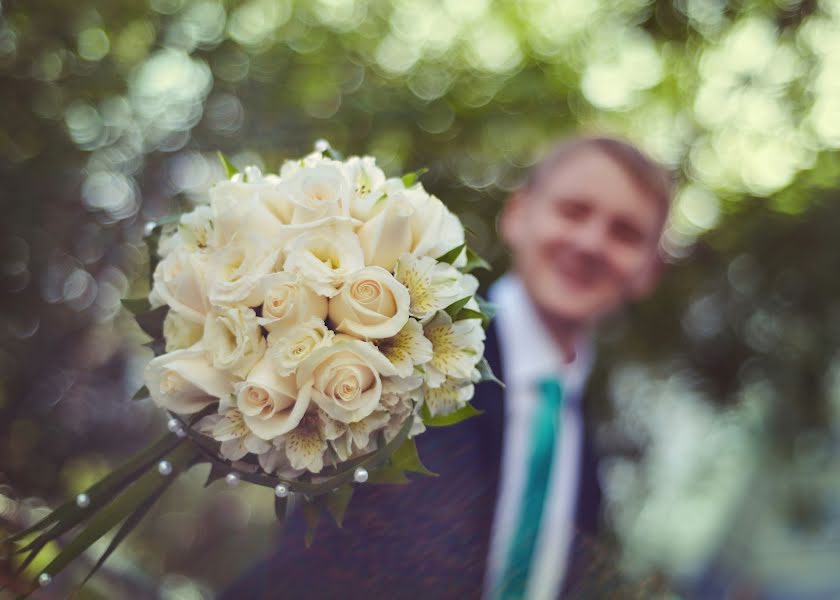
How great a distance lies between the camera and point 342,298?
103 cm

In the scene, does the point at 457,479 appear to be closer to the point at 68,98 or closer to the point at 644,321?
the point at 68,98

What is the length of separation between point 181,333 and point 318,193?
278 millimetres

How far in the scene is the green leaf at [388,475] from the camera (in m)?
1.12

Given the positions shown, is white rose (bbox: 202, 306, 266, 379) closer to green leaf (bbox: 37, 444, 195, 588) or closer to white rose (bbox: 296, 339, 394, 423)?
white rose (bbox: 296, 339, 394, 423)

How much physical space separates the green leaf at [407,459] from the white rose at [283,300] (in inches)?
10.0

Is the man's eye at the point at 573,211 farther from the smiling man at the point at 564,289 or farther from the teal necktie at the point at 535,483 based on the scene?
the teal necktie at the point at 535,483

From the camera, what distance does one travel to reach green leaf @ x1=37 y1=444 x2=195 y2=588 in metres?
1.06

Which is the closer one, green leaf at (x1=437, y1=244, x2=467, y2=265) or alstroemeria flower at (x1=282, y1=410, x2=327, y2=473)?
alstroemeria flower at (x1=282, y1=410, x2=327, y2=473)

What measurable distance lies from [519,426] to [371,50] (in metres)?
2.32

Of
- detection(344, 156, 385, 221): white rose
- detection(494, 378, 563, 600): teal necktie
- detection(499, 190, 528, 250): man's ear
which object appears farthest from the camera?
detection(499, 190, 528, 250): man's ear

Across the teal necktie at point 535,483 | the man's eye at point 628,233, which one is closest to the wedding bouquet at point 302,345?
the teal necktie at point 535,483

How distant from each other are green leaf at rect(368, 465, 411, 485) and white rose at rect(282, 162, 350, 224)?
1.19 ft

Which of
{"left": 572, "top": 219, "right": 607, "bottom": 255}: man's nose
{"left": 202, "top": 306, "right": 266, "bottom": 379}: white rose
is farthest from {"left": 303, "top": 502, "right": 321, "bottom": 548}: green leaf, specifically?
{"left": 572, "top": 219, "right": 607, "bottom": 255}: man's nose

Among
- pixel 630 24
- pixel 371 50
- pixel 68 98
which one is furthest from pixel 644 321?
pixel 68 98
